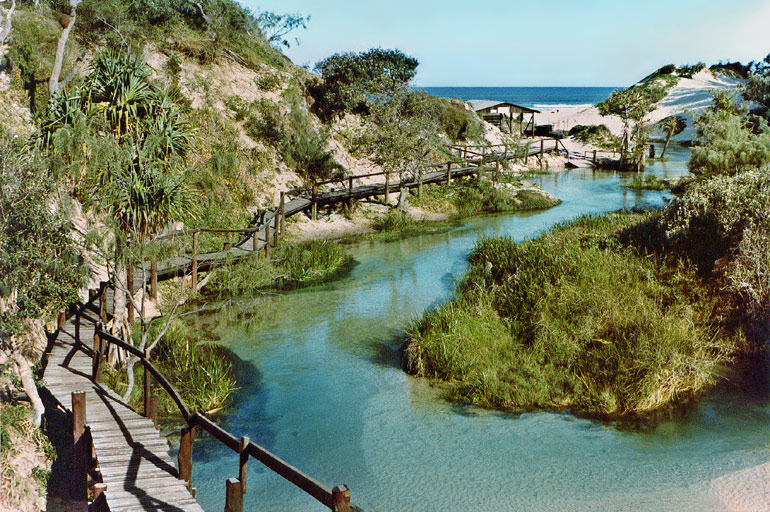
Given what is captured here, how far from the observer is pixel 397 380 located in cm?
1582

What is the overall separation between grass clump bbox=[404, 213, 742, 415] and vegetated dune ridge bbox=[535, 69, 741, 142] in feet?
200

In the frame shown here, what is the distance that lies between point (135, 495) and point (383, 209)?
27.3 meters

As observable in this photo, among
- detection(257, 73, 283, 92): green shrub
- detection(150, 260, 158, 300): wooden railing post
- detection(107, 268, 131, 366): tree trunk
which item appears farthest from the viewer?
detection(257, 73, 283, 92): green shrub

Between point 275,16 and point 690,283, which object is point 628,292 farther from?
point 275,16

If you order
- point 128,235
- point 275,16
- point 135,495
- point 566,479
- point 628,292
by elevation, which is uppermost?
point 275,16

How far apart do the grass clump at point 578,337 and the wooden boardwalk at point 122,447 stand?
6.90 m

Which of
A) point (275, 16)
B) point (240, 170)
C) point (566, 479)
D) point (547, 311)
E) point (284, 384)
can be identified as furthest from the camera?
point (275, 16)

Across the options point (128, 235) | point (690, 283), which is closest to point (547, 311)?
point (690, 283)

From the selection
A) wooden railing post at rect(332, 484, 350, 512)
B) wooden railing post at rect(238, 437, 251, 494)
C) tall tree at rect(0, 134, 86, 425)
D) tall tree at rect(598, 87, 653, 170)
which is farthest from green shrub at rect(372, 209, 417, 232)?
tall tree at rect(598, 87, 653, 170)

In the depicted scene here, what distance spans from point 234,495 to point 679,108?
91.2m

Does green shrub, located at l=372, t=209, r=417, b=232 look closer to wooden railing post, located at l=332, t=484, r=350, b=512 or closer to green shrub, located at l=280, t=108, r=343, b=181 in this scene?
green shrub, located at l=280, t=108, r=343, b=181

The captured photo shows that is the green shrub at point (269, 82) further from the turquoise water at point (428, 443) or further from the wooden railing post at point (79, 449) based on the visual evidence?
the wooden railing post at point (79, 449)

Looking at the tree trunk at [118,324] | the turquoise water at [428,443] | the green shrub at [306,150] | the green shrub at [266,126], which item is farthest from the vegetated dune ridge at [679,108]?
the tree trunk at [118,324]

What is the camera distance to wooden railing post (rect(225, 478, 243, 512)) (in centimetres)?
788
